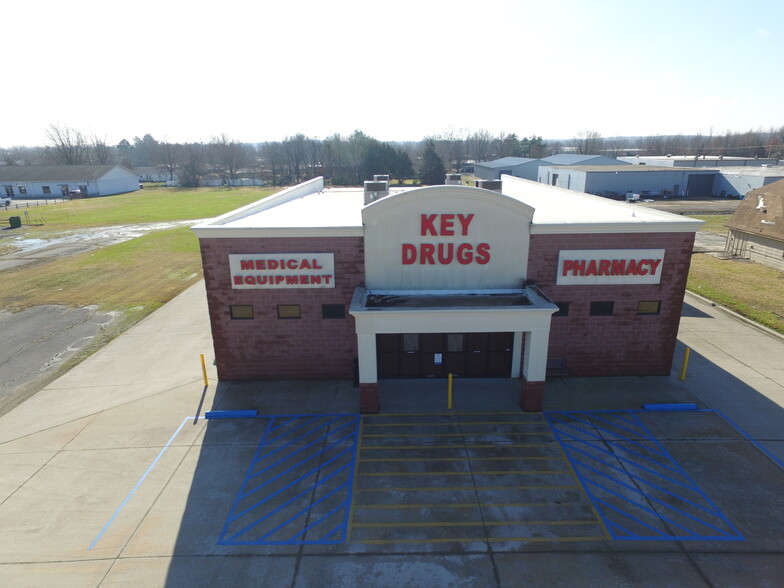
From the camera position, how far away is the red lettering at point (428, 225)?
54.4ft

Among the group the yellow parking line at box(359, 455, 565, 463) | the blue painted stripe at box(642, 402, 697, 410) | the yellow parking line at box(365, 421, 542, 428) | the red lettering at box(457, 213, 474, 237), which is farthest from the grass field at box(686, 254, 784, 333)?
the red lettering at box(457, 213, 474, 237)

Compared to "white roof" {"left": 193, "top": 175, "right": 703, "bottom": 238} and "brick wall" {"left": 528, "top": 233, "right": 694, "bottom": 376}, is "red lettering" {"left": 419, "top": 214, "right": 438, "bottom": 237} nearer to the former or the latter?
"white roof" {"left": 193, "top": 175, "right": 703, "bottom": 238}

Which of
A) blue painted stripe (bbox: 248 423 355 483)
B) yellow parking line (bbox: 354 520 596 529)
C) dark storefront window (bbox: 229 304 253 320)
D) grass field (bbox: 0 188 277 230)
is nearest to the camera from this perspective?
yellow parking line (bbox: 354 520 596 529)

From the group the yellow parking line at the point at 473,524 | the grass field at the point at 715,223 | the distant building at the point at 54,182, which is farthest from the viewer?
the distant building at the point at 54,182

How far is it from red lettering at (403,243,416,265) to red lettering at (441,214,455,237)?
1239mm

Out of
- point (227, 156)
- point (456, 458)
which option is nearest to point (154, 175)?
point (227, 156)

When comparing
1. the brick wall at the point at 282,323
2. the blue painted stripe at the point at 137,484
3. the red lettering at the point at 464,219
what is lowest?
the blue painted stripe at the point at 137,484

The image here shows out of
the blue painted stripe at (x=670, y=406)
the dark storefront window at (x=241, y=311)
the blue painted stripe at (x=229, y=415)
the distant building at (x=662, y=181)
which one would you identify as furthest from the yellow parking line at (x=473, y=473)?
the distant building at (x=662, y=181)

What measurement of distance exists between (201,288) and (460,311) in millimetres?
22616

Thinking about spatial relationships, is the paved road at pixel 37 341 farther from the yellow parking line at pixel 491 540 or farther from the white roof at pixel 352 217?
the yellow parking line at pixel 491 540

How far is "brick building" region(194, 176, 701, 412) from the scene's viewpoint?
16156mm

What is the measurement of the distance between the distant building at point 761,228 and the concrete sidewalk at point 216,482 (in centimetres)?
1607

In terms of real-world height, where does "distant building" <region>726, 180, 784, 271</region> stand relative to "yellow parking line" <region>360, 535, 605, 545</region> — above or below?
above

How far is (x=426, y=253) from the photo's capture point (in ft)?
55.8
